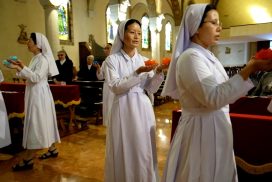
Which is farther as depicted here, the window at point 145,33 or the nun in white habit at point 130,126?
the window at point 145,33

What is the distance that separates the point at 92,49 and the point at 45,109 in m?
9.16

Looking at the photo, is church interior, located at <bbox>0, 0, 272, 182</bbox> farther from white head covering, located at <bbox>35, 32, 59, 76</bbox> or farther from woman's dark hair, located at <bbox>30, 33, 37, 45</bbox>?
woman's dark hair, located at <bbox>30, 33, 37, 45</bbox>

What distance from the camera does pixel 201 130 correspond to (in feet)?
5.21

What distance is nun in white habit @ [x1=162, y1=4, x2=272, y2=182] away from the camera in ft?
5.01

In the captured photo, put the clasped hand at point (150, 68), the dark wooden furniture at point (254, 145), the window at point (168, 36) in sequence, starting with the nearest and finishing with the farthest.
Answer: the clasped hand at point (150, 68) → the dark wooden furniture at point (254, 145) → the window at point (168, 36)

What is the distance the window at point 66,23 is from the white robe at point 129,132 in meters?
9.94

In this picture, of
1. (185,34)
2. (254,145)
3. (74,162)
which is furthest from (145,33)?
(185,34)

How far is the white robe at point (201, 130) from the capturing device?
4.96 feet

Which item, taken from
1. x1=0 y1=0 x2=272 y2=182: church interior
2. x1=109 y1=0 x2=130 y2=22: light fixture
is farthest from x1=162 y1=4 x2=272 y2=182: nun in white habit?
x1=109 y1=0 x2=130 y2=22: light fixture

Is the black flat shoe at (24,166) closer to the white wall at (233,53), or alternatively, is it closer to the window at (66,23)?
the window at (66,23)

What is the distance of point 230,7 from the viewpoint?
19125 mm

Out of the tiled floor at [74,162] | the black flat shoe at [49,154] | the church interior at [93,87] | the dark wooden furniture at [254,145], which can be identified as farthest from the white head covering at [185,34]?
the black flat shoe at [49,154]

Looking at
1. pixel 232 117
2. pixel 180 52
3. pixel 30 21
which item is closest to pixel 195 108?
pixel 180 52

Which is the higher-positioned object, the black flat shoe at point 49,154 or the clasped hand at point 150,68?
the clasped hand at point 150,68
